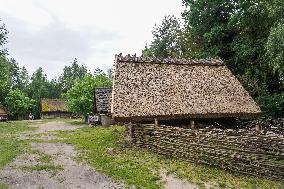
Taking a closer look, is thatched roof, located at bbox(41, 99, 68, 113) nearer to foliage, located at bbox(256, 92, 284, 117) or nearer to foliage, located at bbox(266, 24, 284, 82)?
foliage, located at bbox(256, 92, 284, 117)

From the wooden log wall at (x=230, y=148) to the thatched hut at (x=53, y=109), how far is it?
6352 cm

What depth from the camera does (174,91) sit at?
21359 millimetres

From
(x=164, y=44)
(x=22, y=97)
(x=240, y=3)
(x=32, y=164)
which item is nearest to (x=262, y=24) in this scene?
(x=240, y=3)

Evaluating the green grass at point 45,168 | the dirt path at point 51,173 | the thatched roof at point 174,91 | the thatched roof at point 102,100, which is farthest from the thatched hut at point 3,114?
the green grass at point 45,168

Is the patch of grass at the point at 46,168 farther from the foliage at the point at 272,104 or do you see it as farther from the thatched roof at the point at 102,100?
the thatched roof at the point at 102,100

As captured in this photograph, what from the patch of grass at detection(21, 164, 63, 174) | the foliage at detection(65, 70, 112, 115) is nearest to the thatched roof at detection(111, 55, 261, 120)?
the patch of grass at detection(21, 164, 63, 174)

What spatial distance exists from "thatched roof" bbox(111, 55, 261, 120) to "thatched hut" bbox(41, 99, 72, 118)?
58.6m

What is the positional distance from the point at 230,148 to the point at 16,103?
6591cm

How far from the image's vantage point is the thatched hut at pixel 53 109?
259 ft

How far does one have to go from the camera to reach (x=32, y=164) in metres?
18.0

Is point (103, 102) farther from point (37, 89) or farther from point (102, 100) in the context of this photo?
point (37, 89)

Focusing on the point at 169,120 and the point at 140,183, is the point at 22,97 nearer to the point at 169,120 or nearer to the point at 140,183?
the point at 169,120

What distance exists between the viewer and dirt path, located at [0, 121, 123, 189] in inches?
555

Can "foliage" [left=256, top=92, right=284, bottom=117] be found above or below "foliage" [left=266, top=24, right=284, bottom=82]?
below
